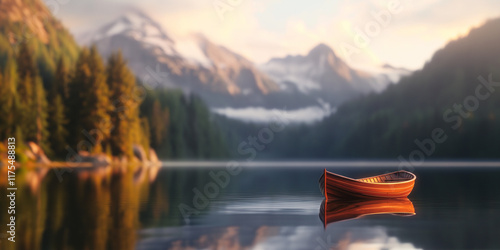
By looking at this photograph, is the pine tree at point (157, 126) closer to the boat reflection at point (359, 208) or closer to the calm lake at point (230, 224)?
the calm lake at point (230, 224)

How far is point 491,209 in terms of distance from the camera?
34.7 meters

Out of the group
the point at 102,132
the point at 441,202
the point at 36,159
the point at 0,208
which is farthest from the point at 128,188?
the point at 102,132

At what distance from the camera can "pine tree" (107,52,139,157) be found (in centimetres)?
11869

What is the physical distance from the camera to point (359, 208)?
35.6 m

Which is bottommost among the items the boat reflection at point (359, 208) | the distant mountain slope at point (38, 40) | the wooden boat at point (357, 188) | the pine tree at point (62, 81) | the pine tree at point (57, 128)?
the boat reflection at point (359, 208)

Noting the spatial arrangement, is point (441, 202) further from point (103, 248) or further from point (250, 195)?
point (103, 248)

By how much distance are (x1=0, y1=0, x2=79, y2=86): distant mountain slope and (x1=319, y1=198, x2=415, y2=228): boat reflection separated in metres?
107

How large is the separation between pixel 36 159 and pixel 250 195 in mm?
65915

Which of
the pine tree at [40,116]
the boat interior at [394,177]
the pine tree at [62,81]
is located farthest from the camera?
the pine tree at [62,81]

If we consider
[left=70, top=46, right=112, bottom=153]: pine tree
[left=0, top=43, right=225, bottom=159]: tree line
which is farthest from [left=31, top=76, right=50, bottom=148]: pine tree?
[left=70, top=46, right=112, bottom=153]: pine tree

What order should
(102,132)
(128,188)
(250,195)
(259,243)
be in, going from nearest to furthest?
(259,243)
(250,195)
(128,188)
(102,132)

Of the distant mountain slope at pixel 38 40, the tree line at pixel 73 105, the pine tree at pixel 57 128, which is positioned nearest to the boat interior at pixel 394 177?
the tree line at pixel 73 105

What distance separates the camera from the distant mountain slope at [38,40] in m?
146

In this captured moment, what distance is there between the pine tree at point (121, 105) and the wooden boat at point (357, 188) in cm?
8287
